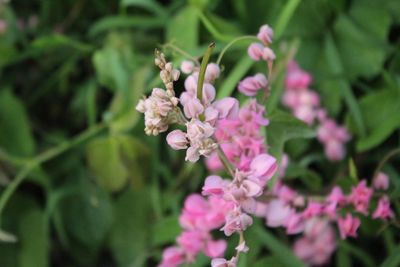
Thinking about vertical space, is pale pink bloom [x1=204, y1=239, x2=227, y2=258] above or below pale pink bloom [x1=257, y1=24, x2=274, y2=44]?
below

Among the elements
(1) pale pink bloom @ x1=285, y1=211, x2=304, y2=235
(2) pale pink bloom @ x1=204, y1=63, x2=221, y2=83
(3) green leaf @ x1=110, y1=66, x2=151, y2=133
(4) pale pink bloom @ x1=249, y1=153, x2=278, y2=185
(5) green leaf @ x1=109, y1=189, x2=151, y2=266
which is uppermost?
(3) green leaf @ x1=110, y1=66, x2=151, y2=133

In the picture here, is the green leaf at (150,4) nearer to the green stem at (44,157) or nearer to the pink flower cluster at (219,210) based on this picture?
the green stem at (44,157)

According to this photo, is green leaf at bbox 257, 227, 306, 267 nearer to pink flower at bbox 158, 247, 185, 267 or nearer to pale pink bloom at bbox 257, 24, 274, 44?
pink flower at bbox 158, 247, 185, 267

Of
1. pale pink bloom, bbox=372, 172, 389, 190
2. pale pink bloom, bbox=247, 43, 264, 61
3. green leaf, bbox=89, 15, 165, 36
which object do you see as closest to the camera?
pale pink bloom, bbox=247, 43, 264, 61

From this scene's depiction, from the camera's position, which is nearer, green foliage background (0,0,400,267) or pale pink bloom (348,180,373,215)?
pale pink bloom (348,180,373,215)

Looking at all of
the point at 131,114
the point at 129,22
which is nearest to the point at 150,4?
the point at 129,22

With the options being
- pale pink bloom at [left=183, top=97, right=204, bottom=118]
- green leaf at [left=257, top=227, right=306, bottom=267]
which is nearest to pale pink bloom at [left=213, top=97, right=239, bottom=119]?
pale pink bloom at [left=183, top=97, right=204, bottom=118]

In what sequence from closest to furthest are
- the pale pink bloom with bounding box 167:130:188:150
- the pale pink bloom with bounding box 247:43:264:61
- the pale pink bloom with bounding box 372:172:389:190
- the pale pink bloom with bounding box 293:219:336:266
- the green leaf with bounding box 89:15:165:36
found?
the pale pink bloom with bounding box 167:130:188:150 → the pale pink bloom with bounding box 247:43:264:61 → the pale pink bloom with bounding box 372:172:389:190 → the pale pink bloom with bounding box 293:219:336:266 → the green leaf with bounding box 89:15:165:36
